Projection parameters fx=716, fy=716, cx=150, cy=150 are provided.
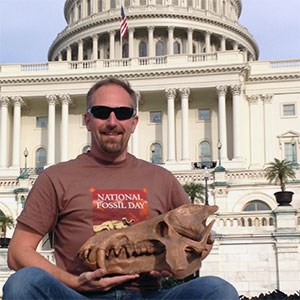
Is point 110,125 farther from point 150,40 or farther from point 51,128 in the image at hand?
point 150,40

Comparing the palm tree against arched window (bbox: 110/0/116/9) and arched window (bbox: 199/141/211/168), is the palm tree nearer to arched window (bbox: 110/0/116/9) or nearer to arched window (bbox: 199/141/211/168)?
Result: arched window (bbox: 199/141/211/168)

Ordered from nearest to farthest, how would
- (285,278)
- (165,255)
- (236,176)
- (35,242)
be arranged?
(165,255), (35,242), (285,278), (236,176)

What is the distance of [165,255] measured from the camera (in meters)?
4.32

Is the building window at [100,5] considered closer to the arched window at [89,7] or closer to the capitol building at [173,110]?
the arched window at [89,7]

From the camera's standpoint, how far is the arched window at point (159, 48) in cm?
8582

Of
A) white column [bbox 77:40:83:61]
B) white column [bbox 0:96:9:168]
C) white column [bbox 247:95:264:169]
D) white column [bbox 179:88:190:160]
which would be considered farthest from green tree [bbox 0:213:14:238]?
white column [bbox 77:40:83:61]

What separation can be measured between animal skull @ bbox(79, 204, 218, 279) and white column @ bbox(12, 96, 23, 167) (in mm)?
61890

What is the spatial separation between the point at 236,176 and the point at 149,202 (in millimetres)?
43452

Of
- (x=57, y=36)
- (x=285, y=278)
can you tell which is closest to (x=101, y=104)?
(x=285, y=278)

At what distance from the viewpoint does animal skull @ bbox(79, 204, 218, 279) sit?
4277 millimetres

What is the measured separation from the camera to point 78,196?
494 centimetres

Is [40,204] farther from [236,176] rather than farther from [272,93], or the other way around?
[272,93]

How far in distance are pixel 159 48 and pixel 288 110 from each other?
2439 centimetres

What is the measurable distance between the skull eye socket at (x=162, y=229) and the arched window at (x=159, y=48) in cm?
8188
